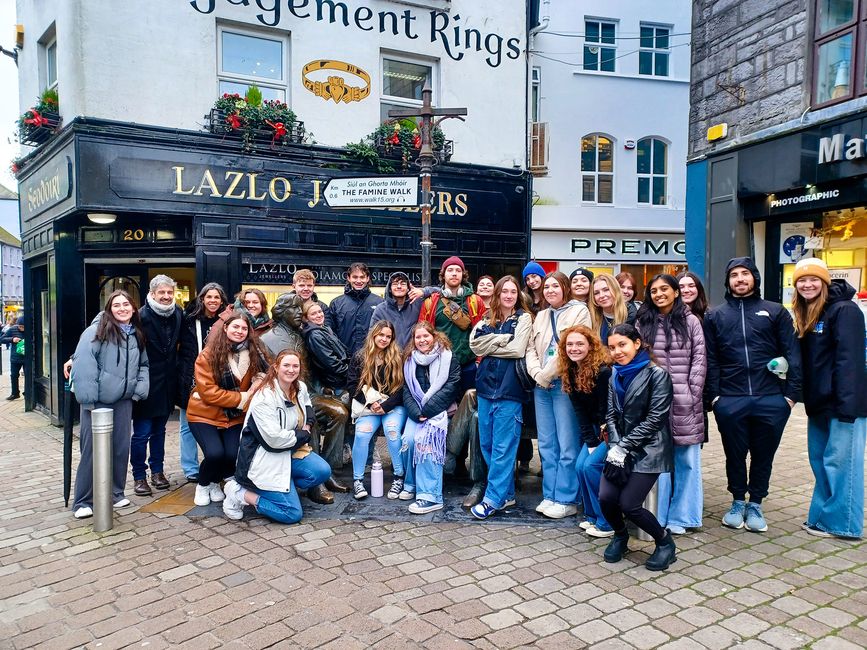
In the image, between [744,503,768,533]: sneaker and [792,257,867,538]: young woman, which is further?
[744,503,768,533]: sneaker

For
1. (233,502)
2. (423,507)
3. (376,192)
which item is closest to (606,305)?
(423,507)

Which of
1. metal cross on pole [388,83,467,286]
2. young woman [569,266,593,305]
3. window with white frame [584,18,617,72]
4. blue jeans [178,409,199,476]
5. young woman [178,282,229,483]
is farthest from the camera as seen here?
window with white frame [584,18,617,72]

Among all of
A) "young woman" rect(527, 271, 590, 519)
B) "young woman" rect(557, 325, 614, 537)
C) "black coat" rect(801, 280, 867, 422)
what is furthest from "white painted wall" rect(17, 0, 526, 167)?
"black coat" rect(801, 280, 867, 422)

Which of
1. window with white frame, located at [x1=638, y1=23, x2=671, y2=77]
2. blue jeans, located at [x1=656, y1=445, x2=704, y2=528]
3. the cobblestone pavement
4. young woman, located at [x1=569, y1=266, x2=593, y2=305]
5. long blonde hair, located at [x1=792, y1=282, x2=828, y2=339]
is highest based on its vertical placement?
window with white frame, located at [x1=638, y1=23, x2=671, y2=77]

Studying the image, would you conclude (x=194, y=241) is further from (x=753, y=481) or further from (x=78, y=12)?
(x=753, y=481)

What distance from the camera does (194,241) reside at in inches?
335

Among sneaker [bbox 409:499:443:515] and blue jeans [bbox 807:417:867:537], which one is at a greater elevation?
blue jeans [bbox 807:417:867:537]

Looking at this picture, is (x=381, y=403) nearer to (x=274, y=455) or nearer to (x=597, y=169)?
(x=274, y=455)

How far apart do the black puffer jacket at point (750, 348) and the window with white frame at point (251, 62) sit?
710cm

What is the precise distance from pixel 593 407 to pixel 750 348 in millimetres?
1233

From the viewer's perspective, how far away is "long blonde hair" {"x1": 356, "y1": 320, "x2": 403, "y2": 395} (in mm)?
5375

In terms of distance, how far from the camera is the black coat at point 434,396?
519 centimetres

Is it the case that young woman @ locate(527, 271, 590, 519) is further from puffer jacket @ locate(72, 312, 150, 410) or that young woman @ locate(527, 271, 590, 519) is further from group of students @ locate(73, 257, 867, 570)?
puffer jacket @ locate(72, 312, 150, 410)

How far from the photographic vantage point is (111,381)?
5.00m
